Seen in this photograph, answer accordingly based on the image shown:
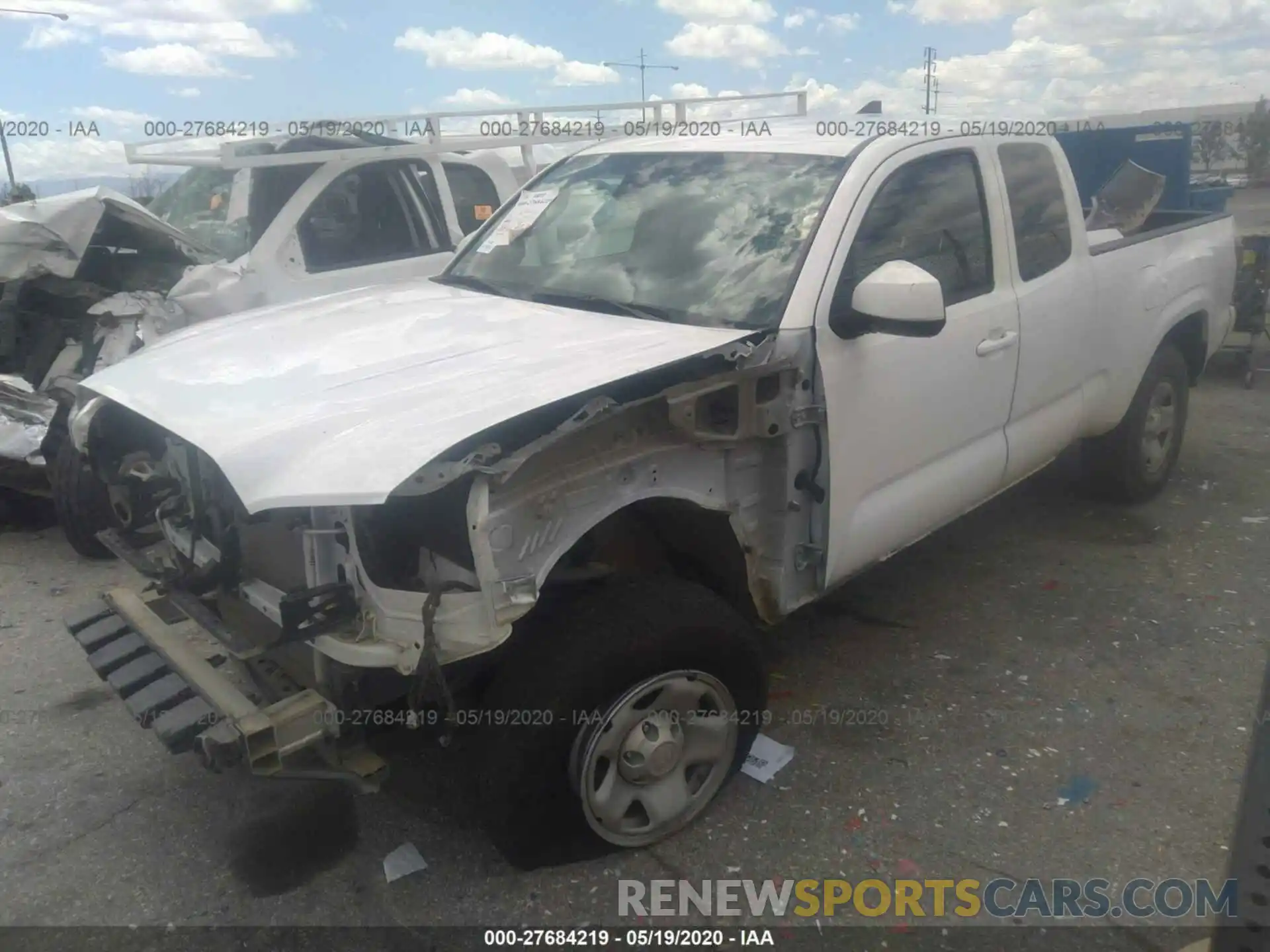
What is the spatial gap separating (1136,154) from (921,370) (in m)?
6.89

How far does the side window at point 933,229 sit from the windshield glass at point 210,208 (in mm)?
4153

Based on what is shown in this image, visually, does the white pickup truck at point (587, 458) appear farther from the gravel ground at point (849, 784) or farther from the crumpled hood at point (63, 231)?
the crumpled hood at point (63, 231)

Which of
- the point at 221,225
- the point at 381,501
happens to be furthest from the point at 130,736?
the point at 221,225

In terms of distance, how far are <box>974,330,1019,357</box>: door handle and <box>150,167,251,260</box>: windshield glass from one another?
14.3 feet

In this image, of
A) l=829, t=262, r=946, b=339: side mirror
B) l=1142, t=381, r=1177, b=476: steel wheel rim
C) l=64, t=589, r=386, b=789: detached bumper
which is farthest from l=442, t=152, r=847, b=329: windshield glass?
l=1142, t=381, r=1177, b=476: steel wheel rim

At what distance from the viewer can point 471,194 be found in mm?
7234

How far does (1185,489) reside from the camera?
577 centimetres

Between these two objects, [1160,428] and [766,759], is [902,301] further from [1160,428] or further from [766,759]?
[1160,428]

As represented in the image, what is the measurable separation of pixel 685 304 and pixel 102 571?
3.64m

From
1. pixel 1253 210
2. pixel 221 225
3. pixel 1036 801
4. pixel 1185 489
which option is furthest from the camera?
pixel 1253 210

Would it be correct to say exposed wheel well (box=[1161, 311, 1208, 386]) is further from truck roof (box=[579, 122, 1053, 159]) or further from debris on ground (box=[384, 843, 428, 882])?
debris on ground (box=[384, 843, 428, 882])

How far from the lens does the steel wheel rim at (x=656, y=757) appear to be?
271 cm

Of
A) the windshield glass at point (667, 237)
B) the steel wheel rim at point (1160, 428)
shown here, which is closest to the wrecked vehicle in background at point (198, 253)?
the windshield glass at point (667, 237)

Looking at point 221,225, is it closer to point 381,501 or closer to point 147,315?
point 147,315
